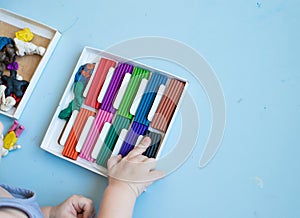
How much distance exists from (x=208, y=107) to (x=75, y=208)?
0.24 m

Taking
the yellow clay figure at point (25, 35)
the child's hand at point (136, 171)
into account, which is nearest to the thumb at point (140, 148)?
the child's hand at point (136, 171)

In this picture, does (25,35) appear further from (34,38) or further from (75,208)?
(75,208)

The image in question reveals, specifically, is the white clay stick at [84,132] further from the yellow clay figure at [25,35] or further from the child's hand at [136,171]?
the yellow clay figure at [25,35]

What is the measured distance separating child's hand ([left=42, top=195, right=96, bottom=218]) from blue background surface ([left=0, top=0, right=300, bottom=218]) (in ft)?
0.09

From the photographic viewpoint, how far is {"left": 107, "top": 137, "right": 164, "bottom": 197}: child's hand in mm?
541

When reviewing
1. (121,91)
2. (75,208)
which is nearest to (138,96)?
(121,91)

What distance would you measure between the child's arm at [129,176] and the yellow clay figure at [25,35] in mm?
243

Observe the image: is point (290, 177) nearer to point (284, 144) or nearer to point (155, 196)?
point (284, 144)

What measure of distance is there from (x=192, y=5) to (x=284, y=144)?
26 centimetres

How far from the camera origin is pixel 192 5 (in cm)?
60

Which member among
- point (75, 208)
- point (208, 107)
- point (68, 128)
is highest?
point (208, 107)

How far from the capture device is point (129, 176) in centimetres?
54

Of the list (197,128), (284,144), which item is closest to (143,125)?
(197,128)

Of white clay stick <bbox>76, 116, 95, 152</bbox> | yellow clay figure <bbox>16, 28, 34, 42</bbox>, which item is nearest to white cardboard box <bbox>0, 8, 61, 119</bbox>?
yellow clay figure <bbox>16, 28, 34, 42</bbox>
